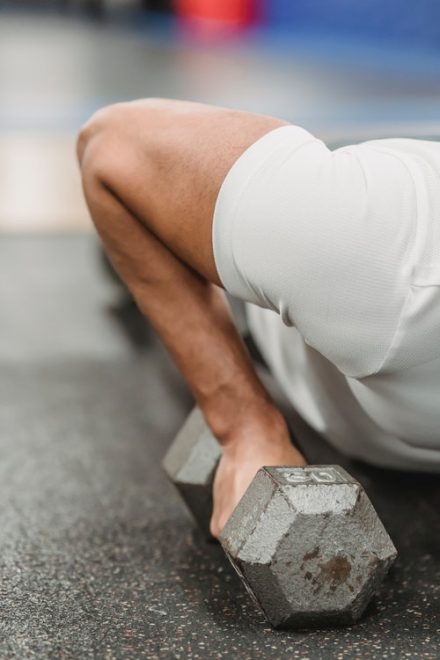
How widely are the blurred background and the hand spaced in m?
0.77

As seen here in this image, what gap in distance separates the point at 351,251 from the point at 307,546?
0.28 m

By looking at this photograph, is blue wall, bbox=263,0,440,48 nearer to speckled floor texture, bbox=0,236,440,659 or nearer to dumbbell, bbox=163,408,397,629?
speckled floor texture, bbox=0,236,440,659

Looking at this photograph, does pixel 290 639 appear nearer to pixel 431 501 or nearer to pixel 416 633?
pixel 416 633

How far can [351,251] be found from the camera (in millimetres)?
952

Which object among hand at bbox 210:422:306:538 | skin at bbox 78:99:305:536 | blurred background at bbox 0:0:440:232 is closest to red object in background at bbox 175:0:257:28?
blurred background at bbox 0:0:440:232

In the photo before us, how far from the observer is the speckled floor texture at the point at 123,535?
100 centimetres

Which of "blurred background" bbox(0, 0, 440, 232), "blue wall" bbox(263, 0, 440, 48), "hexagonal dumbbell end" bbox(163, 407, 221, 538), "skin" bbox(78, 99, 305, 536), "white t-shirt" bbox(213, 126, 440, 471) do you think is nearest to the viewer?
"white t-shirt" bbox(213, 126, 440, 471)

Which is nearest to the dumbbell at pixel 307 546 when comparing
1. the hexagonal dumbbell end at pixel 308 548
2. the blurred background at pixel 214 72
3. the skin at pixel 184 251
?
the hexagonal dumbbell end at pixel 308 548

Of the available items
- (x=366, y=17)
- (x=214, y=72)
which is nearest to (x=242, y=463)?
(x=214, y=72)

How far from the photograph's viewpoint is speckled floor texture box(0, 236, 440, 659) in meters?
1.00

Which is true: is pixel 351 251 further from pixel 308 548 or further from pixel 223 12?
pixel 223 12

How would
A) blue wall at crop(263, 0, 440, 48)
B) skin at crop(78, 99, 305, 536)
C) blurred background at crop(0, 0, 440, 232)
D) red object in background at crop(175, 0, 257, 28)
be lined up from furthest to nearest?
red object in background at crop(175, 0, 257, 28)
blue wall at crop(263, 0, 440, 48)
blurred background at crop(0, 0, 440, 232)
skin at crop(78, 99, 305, 536)

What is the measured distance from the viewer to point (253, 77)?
6.67 meters

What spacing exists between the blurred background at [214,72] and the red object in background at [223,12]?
2 centimetres
